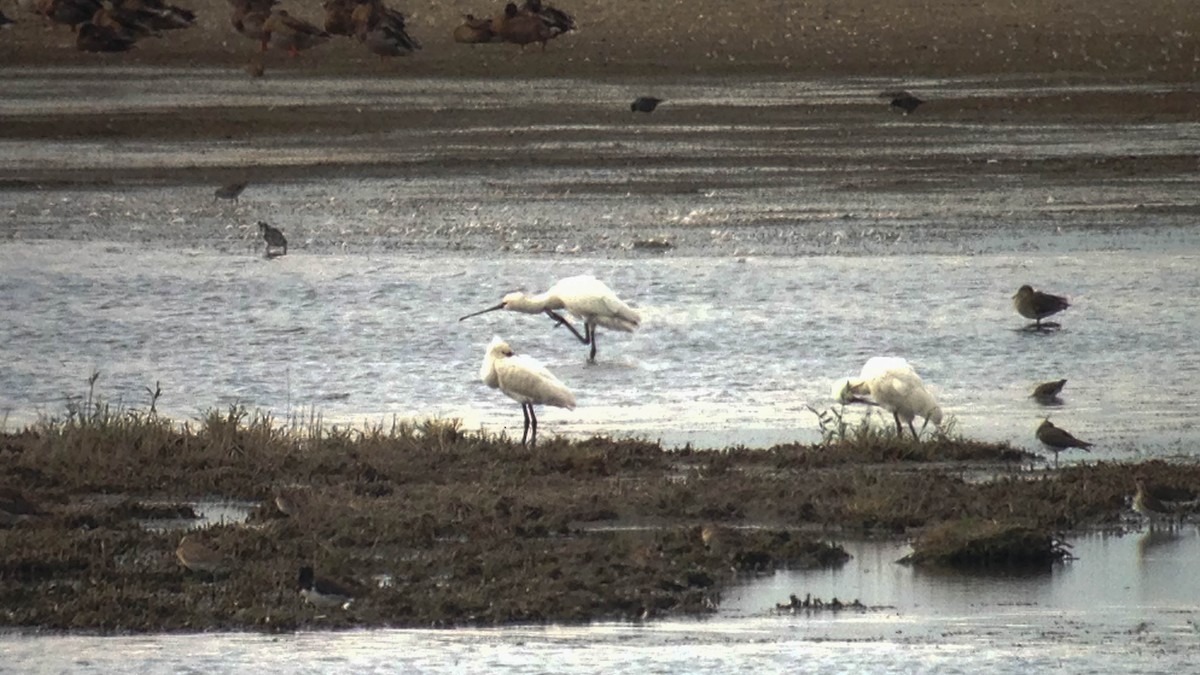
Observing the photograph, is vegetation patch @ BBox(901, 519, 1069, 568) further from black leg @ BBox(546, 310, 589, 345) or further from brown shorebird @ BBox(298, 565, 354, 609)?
black leg @ BBox(546, 310, 589, 345)

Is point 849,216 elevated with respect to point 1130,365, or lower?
elevated

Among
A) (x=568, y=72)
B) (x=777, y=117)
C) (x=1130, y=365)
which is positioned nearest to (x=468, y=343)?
(x=1130, y=365)

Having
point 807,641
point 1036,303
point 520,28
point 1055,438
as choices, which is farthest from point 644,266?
point 520,28

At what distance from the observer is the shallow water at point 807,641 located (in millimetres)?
8141

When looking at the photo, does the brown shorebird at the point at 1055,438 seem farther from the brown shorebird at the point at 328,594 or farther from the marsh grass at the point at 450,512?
the brown shorebird at the point at 328,594

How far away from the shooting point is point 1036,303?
15195 millimetres

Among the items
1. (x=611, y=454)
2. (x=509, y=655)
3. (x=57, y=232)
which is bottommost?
(x=509, y=655)

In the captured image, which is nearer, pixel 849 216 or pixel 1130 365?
pixel 1130 365

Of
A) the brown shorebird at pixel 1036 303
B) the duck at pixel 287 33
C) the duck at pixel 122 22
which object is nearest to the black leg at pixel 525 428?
the brown shorebird at pixel 1036 303

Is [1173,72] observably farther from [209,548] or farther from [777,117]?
[209,548]

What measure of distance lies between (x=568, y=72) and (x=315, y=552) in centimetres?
2206

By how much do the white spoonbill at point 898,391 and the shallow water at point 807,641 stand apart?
7.90 feet

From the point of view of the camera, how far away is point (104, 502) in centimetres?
1053

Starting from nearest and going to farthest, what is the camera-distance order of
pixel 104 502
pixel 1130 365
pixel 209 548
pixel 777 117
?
pixel 209 548 < pixel 104 502 < pixel 1130 365 < pixel 777 117
